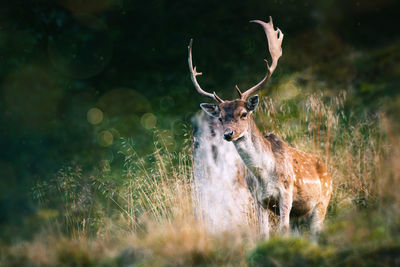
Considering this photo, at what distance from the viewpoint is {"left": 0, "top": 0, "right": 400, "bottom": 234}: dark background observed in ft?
33.7

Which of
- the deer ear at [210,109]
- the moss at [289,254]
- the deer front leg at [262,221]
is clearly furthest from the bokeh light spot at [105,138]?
the moss at [289,254]

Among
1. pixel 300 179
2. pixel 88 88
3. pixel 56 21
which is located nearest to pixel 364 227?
pixel 300 179

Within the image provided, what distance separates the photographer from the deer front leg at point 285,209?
168 inches

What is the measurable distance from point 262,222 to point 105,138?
6.90 m

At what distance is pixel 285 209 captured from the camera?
4.30 m

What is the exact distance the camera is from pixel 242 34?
10477 mm

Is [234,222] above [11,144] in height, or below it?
below

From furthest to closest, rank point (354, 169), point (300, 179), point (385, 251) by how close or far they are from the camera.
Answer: point (354, 169) → point (300, 179) → point (385, 251)

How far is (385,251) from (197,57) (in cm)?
773

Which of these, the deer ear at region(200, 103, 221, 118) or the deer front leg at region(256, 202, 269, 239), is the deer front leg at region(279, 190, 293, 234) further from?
the deer ear at region(200, 103, 221, 118)

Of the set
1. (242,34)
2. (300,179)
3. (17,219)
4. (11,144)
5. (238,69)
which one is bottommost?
(17,219)

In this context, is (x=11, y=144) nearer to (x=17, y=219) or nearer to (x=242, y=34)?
(x=17, y=219)

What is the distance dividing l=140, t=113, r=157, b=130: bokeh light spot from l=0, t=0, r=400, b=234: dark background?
3 centimetres

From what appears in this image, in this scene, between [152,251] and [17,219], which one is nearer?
[152,251]
